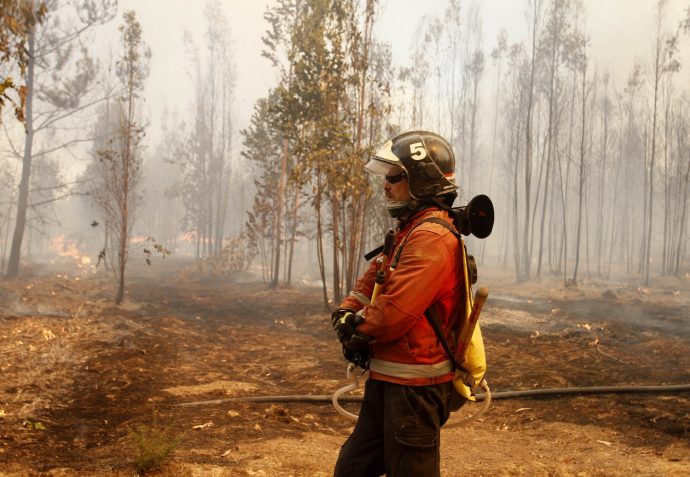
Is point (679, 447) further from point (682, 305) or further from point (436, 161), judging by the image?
point (682, 305)

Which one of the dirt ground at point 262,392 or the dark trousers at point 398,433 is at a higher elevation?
the dark trousers at point 398,433

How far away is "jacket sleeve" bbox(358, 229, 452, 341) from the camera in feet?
7.59

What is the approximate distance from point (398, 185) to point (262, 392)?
16.8 feet

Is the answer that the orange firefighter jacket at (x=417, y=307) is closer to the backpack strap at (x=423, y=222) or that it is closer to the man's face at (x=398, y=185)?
the backpack strap at (x=423, y=222)

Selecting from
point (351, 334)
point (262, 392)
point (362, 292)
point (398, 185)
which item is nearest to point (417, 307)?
point (351, 334)

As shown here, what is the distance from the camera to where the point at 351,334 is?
7.90 feet

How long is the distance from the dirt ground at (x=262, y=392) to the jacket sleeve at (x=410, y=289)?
2329mm

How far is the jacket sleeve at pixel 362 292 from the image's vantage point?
9.08ft

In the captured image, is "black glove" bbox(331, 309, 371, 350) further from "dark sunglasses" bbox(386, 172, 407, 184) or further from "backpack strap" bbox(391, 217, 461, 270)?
"dark sunglasses" bbox(386, 172, 407, 184)

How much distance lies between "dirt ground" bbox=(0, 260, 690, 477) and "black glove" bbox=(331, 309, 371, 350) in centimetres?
219

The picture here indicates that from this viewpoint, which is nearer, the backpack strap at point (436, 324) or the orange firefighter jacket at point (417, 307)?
the orange firefighter jacket at point (417, 307)

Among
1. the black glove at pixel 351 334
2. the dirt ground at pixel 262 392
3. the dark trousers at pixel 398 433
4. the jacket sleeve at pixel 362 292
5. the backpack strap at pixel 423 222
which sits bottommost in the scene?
the dirt ground at pixel 262 392

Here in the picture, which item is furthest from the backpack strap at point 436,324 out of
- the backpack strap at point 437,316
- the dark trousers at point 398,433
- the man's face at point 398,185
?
the man's face at point 398,185

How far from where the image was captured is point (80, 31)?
67.8ft
